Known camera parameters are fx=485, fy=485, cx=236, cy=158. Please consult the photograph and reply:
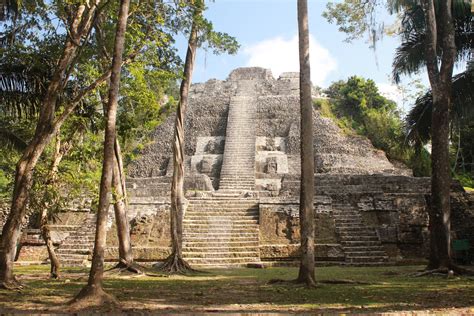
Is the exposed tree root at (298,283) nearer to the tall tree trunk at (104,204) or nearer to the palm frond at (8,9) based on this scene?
the tall tree trunk at (104,204)

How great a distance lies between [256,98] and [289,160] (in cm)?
625

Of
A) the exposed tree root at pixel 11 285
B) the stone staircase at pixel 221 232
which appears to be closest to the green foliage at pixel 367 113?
the stone staircase at pixel 221 232

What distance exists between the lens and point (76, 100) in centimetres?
663

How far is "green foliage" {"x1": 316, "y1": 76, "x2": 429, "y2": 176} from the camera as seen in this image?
67.8 feet

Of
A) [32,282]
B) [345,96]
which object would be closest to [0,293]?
[32,282]

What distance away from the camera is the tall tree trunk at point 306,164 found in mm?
6164

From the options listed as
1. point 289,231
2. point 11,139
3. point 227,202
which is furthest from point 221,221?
point 11,139

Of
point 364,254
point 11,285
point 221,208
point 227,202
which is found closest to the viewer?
point 11,285

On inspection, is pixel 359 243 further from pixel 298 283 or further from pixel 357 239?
pixel 298 283

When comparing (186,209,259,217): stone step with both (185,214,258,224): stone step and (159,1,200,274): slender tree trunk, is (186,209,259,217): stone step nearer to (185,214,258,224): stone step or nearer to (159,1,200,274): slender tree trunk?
(185,214,258,224): stone step

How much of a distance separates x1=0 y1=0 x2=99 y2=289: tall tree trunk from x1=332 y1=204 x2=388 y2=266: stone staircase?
6223 millimetres

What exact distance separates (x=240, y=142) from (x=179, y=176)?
10.4 metres

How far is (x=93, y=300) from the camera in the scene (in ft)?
14.9

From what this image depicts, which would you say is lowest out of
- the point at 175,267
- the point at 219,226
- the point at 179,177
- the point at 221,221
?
the point at 175,267
